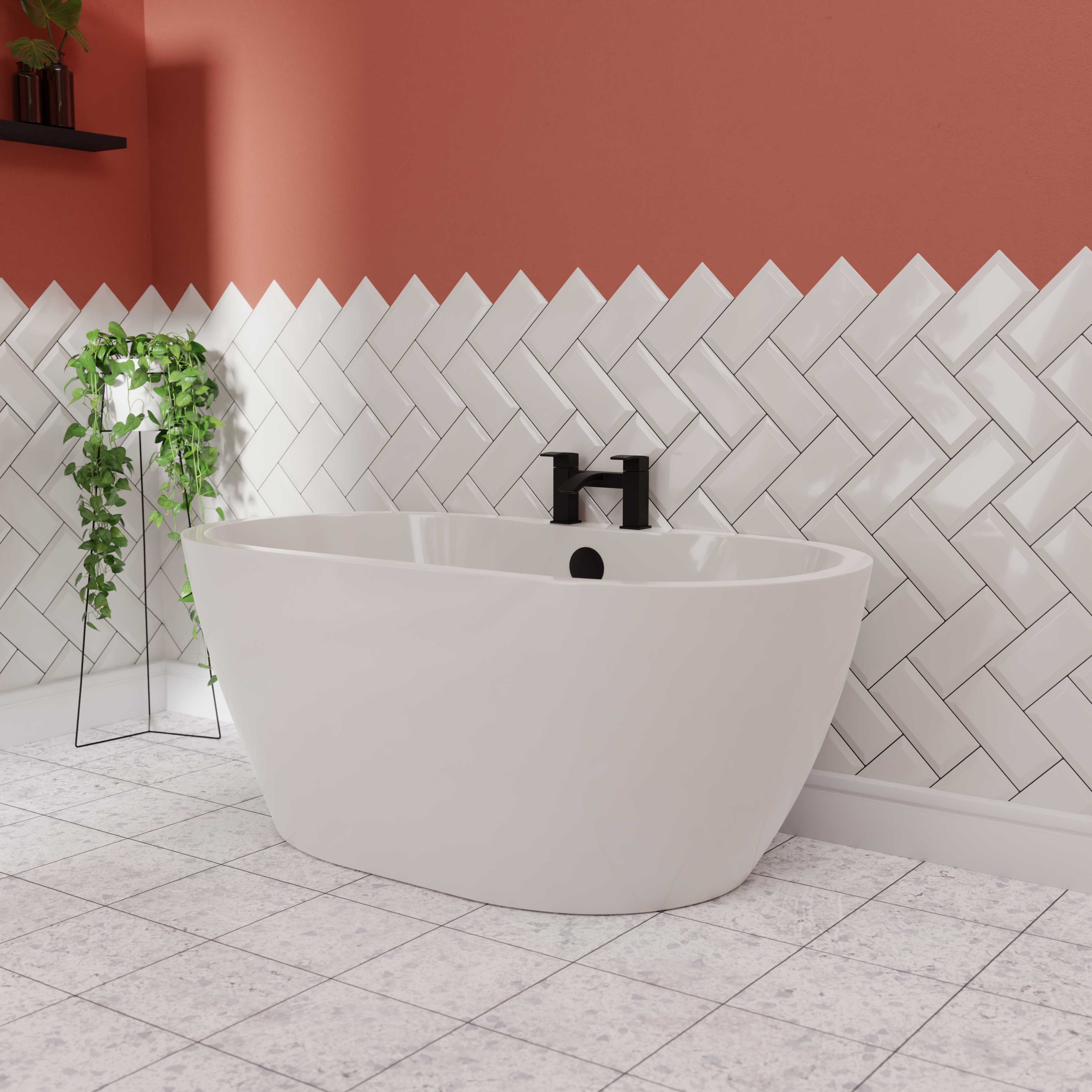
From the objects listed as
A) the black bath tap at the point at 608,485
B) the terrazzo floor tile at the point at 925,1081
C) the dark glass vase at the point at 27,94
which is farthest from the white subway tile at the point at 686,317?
the dark glass vase at the point at 27,94

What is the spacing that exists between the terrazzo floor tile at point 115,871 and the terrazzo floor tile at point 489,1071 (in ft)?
2.82

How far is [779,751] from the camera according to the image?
2.07 m

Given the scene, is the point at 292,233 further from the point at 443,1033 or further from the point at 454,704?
the point at 443,1033

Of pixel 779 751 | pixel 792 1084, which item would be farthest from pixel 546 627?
pixel 792 1084

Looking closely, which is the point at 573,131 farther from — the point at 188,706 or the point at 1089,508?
the point at 188,706

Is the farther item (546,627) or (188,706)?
(188,706)

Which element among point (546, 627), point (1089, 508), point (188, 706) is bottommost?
point (188, 706)

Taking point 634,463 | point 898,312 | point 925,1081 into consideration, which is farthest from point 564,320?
point 925,1081

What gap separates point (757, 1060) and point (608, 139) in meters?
2.01

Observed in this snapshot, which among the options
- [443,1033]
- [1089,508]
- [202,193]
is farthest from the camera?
[202,193]

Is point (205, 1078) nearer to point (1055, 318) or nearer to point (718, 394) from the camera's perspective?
point (718, 394)

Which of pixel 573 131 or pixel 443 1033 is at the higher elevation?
pixel 573 131

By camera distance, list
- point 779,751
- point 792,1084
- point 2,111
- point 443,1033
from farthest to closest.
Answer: point 2,111 → point 779,751 → point 443,1033 → point 792,1084

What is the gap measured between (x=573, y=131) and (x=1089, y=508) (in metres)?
1.45
